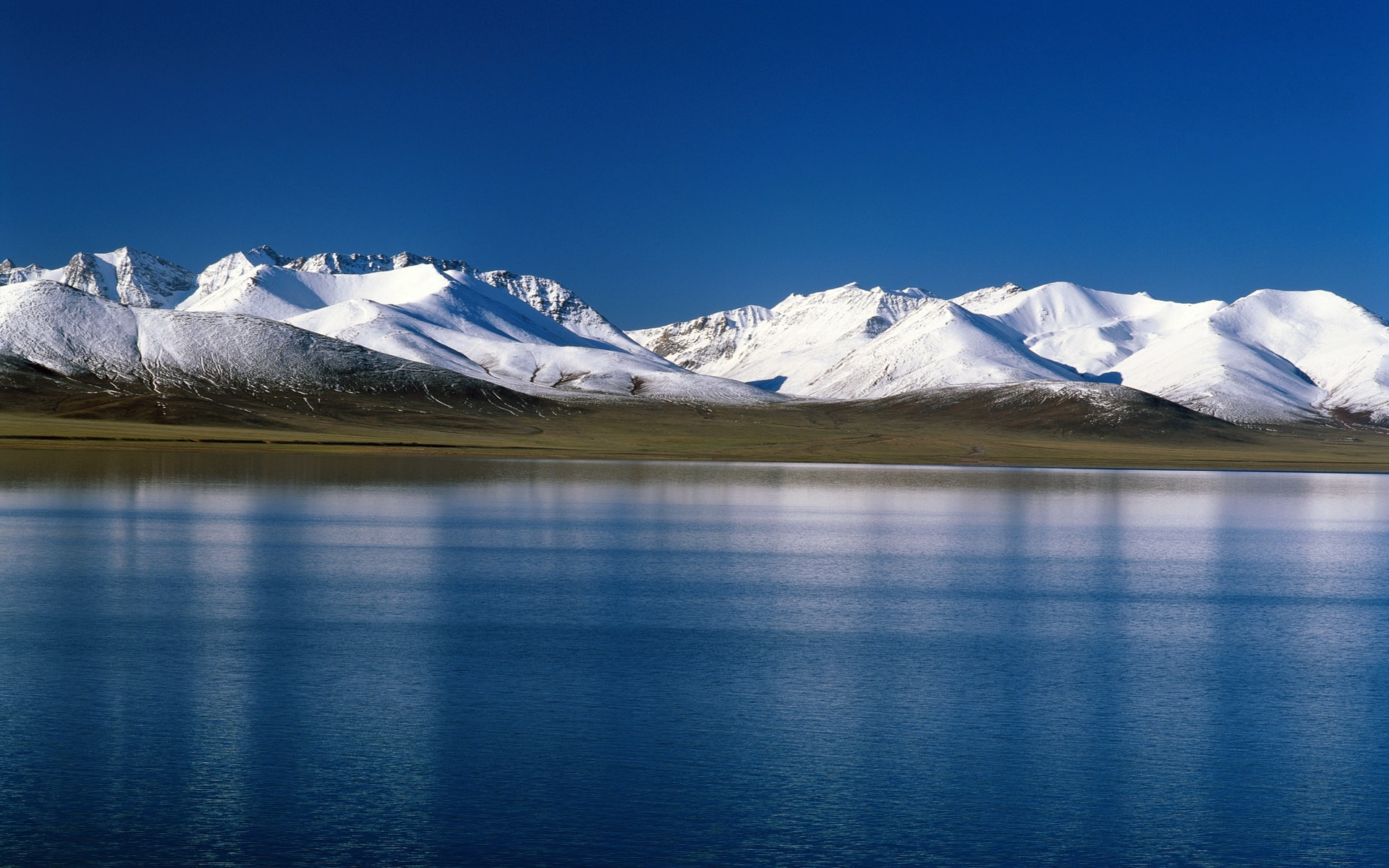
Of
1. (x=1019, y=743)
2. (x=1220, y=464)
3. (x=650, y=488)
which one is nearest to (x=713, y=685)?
(x=1019, y=743)

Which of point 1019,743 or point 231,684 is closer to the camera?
point 1019,743

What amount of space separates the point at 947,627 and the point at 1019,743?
39.5 ft

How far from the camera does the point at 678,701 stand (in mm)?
26297

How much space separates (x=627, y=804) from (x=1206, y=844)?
8.25 metres

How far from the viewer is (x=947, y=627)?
117ft

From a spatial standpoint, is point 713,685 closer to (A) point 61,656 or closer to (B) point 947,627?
(B) point 947,627

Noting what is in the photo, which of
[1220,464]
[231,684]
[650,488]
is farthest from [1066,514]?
[1220,464]

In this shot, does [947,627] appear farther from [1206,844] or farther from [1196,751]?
[1206,844]

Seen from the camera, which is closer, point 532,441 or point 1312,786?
point 1312,786

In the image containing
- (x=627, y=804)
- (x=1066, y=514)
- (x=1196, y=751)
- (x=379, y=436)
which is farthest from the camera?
(x=379, y=436)

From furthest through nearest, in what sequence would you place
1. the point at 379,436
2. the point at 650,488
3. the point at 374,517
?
1. the point at 379,436
2. the point at 650,488
3. the point at 374,517

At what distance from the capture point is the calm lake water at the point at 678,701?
744 inches

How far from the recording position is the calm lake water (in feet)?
62.0

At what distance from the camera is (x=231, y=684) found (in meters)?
27.1
